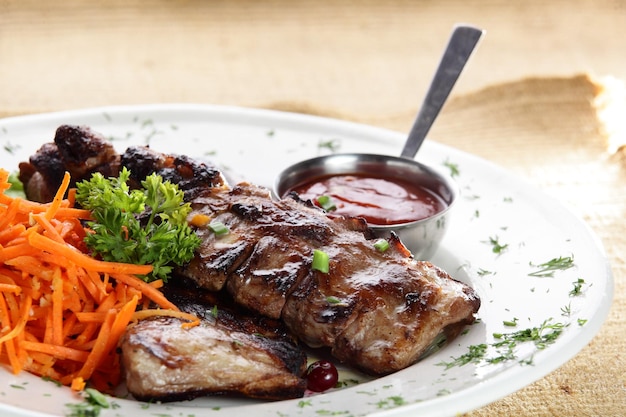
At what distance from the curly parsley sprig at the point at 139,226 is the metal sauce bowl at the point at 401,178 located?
4.13ft

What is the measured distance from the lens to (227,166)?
25.1 ft

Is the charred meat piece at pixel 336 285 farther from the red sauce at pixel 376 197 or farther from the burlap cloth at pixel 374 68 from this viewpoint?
the burlap cloth at pixel 374 68

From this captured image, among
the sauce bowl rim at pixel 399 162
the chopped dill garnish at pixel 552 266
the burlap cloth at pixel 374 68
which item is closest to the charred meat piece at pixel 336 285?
the sauce bowl rim at pixel 399 162

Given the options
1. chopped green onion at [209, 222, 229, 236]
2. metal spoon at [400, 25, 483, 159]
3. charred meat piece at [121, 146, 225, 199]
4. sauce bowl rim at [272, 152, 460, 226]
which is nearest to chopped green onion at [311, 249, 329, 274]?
chopped green onion at [209, 222, 229, 236]

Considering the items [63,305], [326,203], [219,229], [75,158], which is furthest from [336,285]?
[75,158]

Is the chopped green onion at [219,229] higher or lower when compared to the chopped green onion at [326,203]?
higher

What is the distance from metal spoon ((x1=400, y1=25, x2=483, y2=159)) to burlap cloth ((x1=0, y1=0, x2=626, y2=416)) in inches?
75.4

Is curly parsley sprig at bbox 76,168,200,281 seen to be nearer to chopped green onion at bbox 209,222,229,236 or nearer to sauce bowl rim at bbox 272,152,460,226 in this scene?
chopped green onion at bbox 209,222,229,236

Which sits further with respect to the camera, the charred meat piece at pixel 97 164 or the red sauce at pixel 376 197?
the red sauce at pixel 376 197

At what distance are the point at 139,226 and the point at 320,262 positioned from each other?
113 cm

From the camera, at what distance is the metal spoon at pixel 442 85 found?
7305mm

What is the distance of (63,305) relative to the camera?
485 cm

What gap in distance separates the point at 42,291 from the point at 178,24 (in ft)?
26.2

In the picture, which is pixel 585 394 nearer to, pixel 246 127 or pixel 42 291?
pixel 42 291
